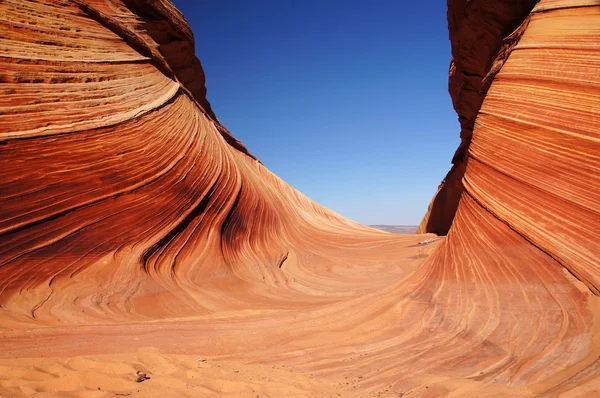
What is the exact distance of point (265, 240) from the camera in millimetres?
9102

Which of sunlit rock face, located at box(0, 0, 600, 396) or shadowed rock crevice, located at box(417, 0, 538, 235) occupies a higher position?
shadowed rock crevice, located at box(417, 0, 538, 235)

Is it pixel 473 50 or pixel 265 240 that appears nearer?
pixel 265 240

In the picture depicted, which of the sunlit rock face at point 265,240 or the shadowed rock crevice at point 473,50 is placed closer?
the sunlit rock face at point 265,240

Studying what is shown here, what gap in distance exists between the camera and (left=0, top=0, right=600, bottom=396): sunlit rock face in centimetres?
318

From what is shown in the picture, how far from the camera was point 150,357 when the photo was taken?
9.87 feet

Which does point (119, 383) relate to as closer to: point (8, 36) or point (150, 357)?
point (150, 357)

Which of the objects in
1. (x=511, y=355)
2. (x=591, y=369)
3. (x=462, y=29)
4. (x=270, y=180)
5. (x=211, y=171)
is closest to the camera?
(x=591, y=369)

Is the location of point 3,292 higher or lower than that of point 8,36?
lower

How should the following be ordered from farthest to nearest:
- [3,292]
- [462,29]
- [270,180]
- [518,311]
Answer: [270,180] → [462,29] → [3,292] → [518,311]

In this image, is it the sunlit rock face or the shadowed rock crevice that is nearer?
the sunlit rock face

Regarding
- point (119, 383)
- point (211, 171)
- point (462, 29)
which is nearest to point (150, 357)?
point (119, 383)

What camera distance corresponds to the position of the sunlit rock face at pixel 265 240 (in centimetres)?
318

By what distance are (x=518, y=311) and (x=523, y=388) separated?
116 cm

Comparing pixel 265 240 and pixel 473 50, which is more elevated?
pixel 473 50
